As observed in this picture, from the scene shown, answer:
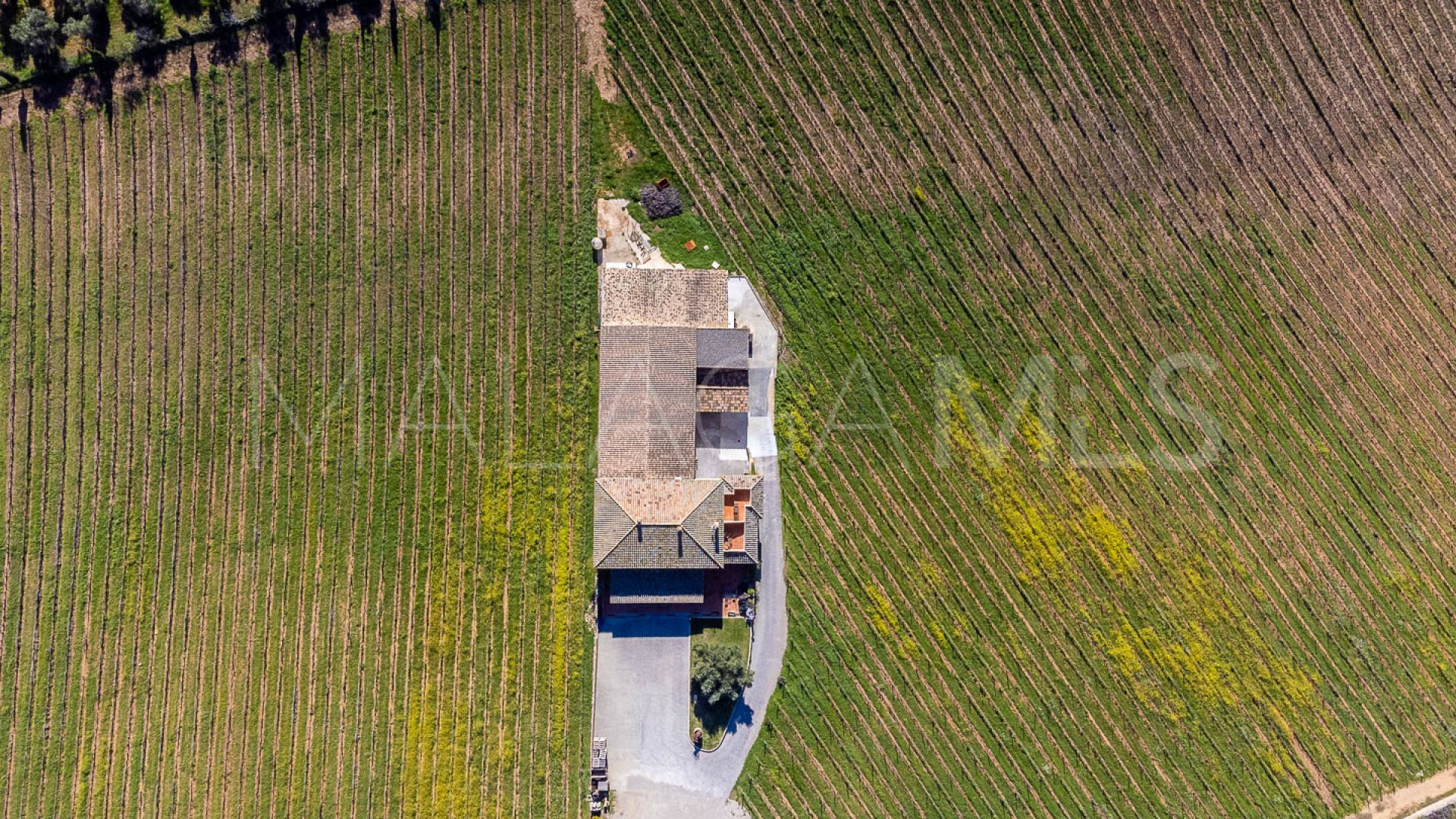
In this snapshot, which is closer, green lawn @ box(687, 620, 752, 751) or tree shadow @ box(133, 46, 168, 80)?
tree shadow @ box(133, 46, 168, 80)

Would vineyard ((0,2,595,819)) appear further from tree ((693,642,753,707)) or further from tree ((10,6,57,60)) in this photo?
tree ((693,642,753,707))

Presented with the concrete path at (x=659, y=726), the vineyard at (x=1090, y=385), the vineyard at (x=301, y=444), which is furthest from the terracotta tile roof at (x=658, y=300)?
the concrete path at (x=659, y=726)

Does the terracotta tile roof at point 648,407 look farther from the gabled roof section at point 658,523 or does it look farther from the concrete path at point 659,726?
the concrete path at point 659,726

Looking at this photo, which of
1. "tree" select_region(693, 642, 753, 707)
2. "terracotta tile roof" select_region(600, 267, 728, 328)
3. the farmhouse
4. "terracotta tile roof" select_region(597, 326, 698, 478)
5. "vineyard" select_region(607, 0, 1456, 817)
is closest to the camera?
the farmhouse

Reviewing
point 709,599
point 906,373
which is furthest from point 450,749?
point 906,373

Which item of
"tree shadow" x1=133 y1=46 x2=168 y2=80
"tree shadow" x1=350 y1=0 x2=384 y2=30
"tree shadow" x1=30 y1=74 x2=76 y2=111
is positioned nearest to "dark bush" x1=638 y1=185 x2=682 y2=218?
"tree shadow" x1=350 y1=0 x2=384 y2=30

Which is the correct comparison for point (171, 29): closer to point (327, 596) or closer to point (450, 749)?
point (327, 596)
